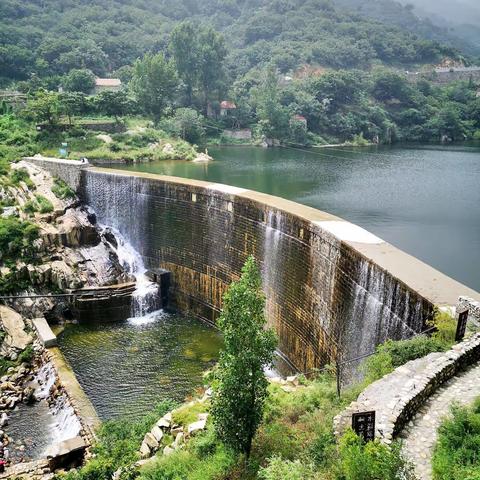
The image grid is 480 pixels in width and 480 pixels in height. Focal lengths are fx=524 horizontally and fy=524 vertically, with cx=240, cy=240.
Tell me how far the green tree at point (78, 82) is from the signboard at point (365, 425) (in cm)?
4340

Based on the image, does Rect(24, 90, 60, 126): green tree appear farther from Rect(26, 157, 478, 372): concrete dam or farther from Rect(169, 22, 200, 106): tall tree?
Rect(169, 22, 200, 106): tall tree

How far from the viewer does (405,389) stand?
681 cm

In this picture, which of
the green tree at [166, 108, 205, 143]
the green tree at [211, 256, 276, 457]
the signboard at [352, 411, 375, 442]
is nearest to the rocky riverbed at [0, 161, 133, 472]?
the green tree at [211, 256, 276, 457]

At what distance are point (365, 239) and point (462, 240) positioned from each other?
9.26m

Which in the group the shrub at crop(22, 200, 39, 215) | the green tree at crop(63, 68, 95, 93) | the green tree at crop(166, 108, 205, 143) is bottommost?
the shrub at crop(22, 200, 39, 215)

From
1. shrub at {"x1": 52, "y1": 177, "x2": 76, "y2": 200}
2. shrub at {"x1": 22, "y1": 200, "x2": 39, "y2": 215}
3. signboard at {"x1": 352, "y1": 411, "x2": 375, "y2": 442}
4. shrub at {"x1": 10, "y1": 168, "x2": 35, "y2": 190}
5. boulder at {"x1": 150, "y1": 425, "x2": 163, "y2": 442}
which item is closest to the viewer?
signboard at {"x1": 352, "y1": 411, "x2": 375, "y2": 442}

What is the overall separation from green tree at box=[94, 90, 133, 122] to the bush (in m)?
33.5

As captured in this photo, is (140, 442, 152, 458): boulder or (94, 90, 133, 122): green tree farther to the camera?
(94, 90, 133, 122): green tree

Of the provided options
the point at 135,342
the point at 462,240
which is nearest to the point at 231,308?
the point at 135,342

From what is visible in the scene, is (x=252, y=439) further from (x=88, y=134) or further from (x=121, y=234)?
(x=88, y=134)

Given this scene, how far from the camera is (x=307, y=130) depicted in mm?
50344

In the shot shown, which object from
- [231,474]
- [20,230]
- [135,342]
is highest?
[20,230]

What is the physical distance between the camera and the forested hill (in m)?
53.0

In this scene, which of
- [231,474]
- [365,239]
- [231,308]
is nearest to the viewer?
[231,308]
